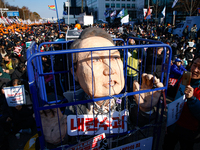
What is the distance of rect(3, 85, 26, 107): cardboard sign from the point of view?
3.05 meters

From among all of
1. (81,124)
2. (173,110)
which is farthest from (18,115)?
(173,110)

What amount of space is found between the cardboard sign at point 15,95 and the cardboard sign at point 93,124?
1.93 meters

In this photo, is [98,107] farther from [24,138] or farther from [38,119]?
[24,138]

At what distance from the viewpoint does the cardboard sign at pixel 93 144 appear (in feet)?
5.17

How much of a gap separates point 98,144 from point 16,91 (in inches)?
90.7

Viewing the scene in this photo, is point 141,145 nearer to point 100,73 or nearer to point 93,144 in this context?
point 93,144

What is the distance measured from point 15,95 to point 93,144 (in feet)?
7.58

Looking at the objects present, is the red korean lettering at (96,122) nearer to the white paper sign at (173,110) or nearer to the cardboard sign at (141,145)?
the cardboard sign at (141,145)

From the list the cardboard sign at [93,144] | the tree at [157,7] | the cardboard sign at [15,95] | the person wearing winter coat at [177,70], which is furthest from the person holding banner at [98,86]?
the tree at [157,7]

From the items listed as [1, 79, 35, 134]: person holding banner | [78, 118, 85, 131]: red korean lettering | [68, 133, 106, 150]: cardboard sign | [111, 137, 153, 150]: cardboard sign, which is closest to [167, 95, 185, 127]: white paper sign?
[111, 137, 153, 150]: cardboard sign

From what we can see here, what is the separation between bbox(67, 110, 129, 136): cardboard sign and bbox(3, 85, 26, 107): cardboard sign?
76.0 inches

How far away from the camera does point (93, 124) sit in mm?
1717

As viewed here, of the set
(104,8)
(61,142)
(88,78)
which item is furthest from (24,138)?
(104,8)

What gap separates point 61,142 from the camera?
1.61m
